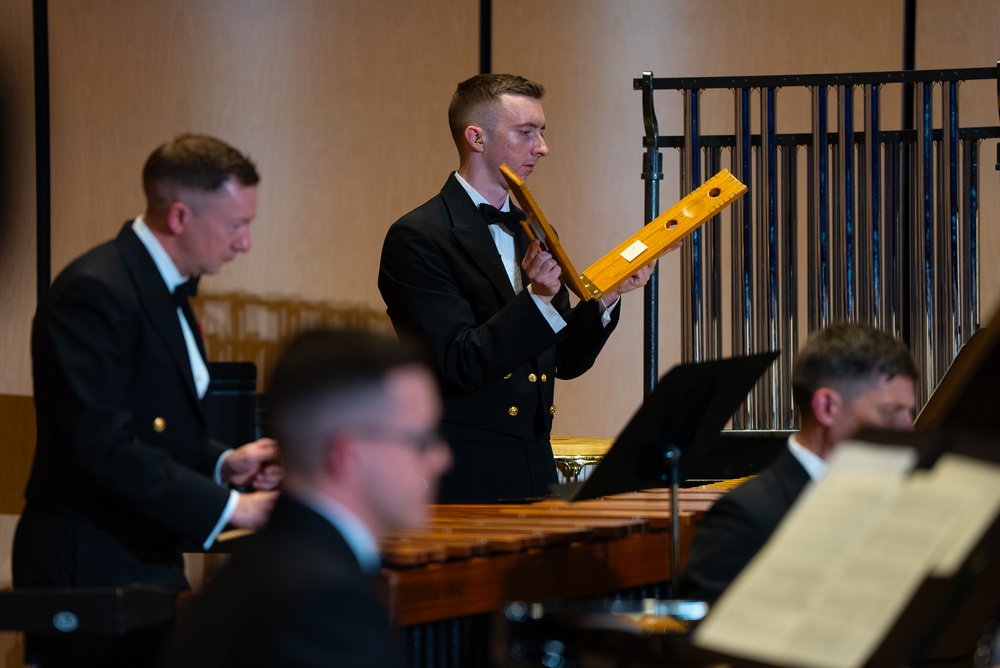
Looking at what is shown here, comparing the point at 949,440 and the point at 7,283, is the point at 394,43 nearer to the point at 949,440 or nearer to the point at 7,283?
the point at 7,283

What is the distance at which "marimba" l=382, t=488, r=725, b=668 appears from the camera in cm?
250

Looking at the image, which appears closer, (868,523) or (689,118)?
(868,523)

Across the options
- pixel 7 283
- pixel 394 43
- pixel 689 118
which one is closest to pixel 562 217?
pixel 394 43

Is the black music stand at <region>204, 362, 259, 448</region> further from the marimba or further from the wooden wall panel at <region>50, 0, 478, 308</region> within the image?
the wooden wall panel at <region>50, 0, 478, 308</region>

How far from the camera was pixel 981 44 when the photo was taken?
17.7 ft

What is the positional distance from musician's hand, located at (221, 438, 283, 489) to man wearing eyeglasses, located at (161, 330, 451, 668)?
1122mm

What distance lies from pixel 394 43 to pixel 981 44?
2323mm

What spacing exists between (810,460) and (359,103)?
11.3 feet

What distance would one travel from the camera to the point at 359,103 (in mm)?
5562

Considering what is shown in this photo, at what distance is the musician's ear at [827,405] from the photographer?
2.55 metres

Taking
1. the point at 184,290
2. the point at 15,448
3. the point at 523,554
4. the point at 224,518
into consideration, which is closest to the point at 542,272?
the point at 523,554

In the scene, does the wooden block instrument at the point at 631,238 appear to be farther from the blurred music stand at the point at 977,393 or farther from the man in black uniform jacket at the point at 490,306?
the blurred music stand at the point at 977,393

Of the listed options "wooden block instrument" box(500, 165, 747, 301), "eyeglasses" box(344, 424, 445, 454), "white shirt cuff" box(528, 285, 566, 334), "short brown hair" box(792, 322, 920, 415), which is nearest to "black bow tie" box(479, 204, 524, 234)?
"wooden block instrument" box(500, 165, 747, 301)

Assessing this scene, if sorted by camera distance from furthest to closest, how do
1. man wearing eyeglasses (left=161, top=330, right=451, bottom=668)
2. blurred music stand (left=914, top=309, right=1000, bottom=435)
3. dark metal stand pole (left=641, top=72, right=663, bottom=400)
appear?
dark metal stand pole (left=641, top=72, right=663, bottom=400)
blurred music stand (left=914, top=309, right=1000, bottom=435)
man wearing eyeglasses (left=161, top=330, right=451, bottom=668)
